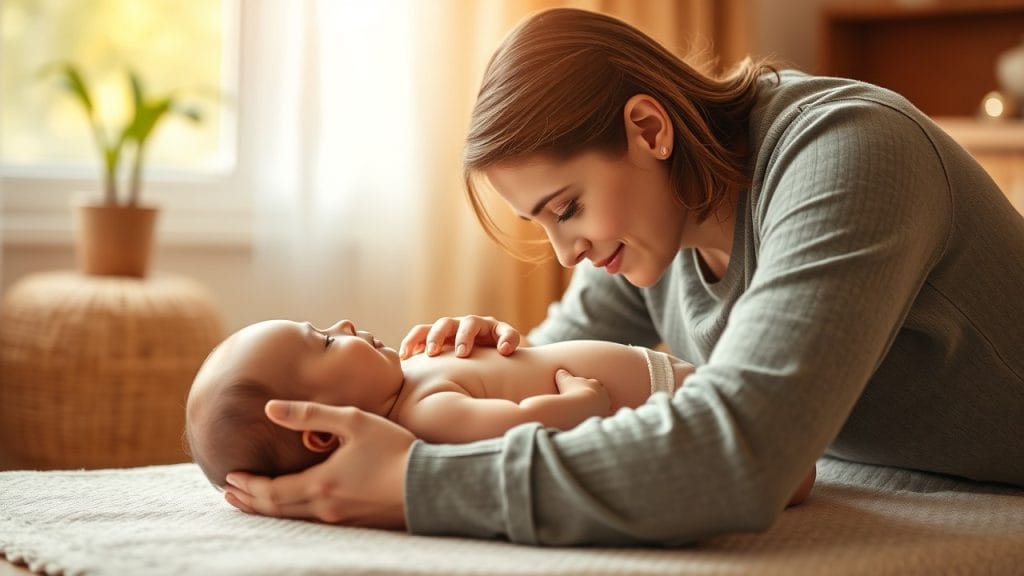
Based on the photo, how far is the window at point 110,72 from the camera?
312cm

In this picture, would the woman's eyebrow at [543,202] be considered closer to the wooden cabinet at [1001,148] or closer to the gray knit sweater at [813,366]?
the gray knit sweater at [813,366]

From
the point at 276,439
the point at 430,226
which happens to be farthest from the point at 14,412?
the point at 276,439

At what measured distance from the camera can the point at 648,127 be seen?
148 centimetres

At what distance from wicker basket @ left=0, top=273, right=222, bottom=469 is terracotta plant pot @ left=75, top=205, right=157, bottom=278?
0.16ft

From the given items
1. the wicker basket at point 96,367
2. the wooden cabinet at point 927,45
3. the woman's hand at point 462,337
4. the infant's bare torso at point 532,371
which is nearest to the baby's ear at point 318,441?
the infant's bare torso at point 532,371

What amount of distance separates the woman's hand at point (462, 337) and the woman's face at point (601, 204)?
0.46 feet

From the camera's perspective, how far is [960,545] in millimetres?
1132

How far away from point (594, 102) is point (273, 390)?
0.52 metres

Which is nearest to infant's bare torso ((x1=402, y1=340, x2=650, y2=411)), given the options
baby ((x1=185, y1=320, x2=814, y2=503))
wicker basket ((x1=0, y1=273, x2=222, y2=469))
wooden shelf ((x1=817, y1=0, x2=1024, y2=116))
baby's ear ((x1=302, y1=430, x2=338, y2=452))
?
baby ((x1=185, y1=320, x2=814, y2=503))

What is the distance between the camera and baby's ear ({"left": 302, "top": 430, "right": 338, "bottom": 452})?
4.00 ft

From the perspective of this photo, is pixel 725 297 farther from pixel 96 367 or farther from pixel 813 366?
pixel 96 367

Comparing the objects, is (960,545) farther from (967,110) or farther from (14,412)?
(967,110)

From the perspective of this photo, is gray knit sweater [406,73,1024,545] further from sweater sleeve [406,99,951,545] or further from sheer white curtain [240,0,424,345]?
sheer white curtain [240,0,424,345]

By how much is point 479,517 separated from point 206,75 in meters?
2.53
